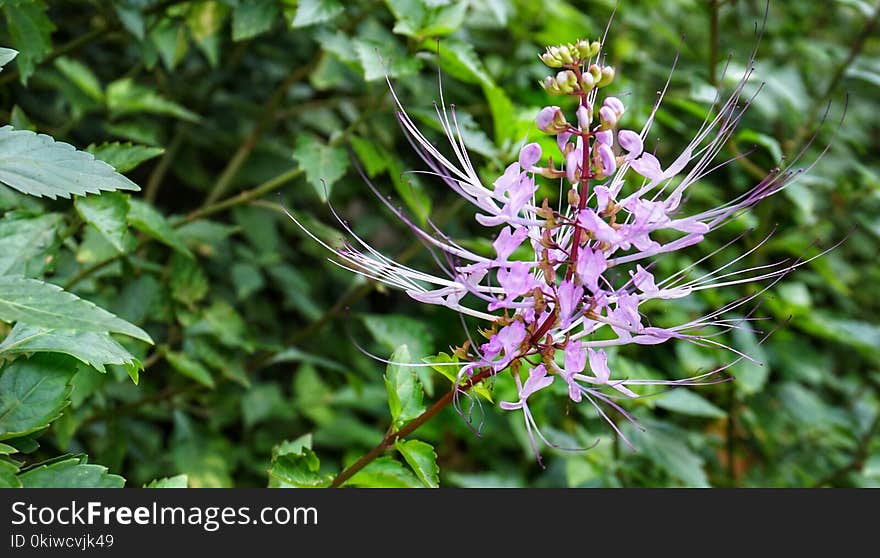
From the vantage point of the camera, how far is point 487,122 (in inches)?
106

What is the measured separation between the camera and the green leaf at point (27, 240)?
1.52 m

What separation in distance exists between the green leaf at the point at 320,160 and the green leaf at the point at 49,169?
63 cm

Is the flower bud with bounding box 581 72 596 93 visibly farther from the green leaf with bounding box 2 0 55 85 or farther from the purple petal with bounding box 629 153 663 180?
the green leaf with bounding box 2 0 55 85

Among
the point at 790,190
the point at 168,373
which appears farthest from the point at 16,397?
the point at 790,190

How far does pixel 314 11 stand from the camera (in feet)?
5.99

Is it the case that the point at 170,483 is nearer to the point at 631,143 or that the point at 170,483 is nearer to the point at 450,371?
the point at 450,371

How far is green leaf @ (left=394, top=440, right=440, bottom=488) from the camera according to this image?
124 cm

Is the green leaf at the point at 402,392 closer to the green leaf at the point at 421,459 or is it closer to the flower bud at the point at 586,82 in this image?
the green leaf at the point at 421,459

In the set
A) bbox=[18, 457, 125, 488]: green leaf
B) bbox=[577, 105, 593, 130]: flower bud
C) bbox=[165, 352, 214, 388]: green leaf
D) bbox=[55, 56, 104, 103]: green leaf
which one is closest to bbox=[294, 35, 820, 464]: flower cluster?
bbox=[577, 105, 593, 130]: flower bud

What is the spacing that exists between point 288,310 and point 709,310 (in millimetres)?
1391

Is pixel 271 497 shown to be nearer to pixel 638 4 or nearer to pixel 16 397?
pixel 16 397

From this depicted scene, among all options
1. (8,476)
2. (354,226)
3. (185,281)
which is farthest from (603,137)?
(354,226)

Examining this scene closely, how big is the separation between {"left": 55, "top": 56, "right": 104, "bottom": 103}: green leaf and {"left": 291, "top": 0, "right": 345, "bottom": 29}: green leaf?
0.62m

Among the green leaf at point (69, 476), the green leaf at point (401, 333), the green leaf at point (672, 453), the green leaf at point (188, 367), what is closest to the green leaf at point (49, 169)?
the green leaf at point (69, 476)
